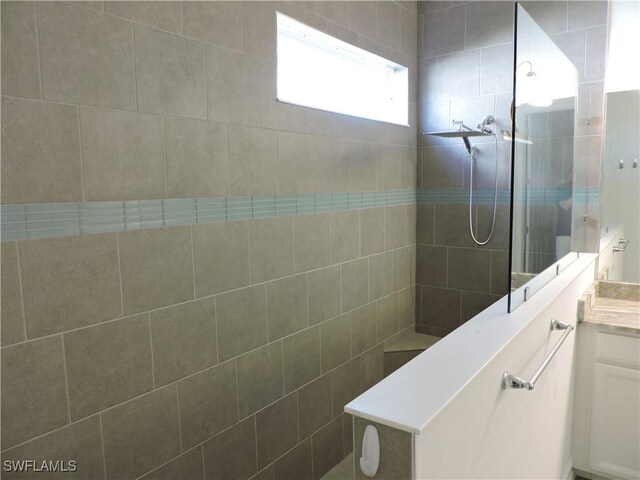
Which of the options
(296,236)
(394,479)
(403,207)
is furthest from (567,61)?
(394,479)

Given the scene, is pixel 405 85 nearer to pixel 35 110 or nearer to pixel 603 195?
pixel 603 195

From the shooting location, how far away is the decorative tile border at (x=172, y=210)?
1.31 m

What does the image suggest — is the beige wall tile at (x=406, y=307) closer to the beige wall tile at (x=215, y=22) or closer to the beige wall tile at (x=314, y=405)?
the beige wall tile at (x=314, y=405)

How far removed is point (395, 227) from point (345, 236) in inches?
23.8

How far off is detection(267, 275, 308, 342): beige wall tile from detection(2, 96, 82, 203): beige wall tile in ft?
3.24

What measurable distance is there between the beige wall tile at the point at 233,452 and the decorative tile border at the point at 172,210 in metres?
0.93

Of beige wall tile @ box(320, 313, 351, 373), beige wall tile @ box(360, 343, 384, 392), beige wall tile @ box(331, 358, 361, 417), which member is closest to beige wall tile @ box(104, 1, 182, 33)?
beige wall tile @ box(320, 313, 351, 373)

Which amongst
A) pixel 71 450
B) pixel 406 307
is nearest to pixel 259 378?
pixel 71 450

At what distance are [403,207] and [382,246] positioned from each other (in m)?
0.38

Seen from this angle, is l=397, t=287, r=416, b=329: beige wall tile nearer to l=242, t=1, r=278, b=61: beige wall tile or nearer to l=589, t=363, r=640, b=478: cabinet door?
l=589, t=363, r=640, b=478: cabinet door

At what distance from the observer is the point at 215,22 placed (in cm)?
179

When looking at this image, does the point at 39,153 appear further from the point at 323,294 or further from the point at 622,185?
the point at 622,185

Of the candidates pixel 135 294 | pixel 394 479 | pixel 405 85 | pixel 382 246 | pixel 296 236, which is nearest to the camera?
pixel 394 479

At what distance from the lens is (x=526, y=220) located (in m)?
1.76
